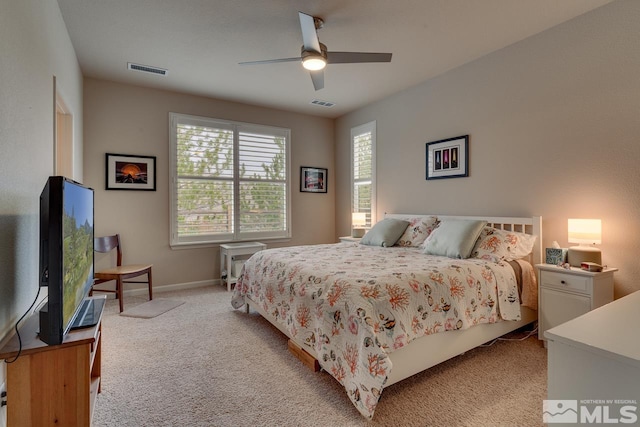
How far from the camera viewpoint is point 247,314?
344cm

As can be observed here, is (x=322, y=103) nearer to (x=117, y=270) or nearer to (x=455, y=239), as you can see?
(x=455, y=239)

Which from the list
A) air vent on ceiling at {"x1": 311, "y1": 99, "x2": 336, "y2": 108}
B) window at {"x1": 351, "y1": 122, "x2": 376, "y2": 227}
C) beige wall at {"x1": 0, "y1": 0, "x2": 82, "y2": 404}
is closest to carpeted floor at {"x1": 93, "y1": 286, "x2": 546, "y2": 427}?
beige wall at {"x1": 0, "y1": 0, "x2": 82, "y2": 404}

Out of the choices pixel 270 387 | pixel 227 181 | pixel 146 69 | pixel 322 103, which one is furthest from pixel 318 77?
pixel 270 387

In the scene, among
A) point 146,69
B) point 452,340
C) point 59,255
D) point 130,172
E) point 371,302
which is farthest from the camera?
point 130,172

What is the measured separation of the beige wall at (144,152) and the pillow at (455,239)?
9.55 feet

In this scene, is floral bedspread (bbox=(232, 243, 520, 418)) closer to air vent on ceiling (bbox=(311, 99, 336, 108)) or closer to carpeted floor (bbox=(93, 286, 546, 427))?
carpeted floor (bbox=(93, 286, 546, 427))

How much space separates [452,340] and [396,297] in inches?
26.5

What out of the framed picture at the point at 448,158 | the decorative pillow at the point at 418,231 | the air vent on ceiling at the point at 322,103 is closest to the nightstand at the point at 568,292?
the decorative pillow at the point at 418,231

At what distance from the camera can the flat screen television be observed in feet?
3.88

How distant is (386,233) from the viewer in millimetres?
3756

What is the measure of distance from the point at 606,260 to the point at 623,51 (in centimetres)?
169

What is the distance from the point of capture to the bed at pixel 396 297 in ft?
5.95

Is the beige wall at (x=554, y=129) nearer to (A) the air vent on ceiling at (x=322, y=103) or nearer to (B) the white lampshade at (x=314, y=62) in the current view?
(A) the air vent on ceiling at (x=322, y=103)

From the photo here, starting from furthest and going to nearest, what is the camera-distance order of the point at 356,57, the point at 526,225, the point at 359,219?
the point at 359,219 < the point at 526,225 < the point at 356,57
